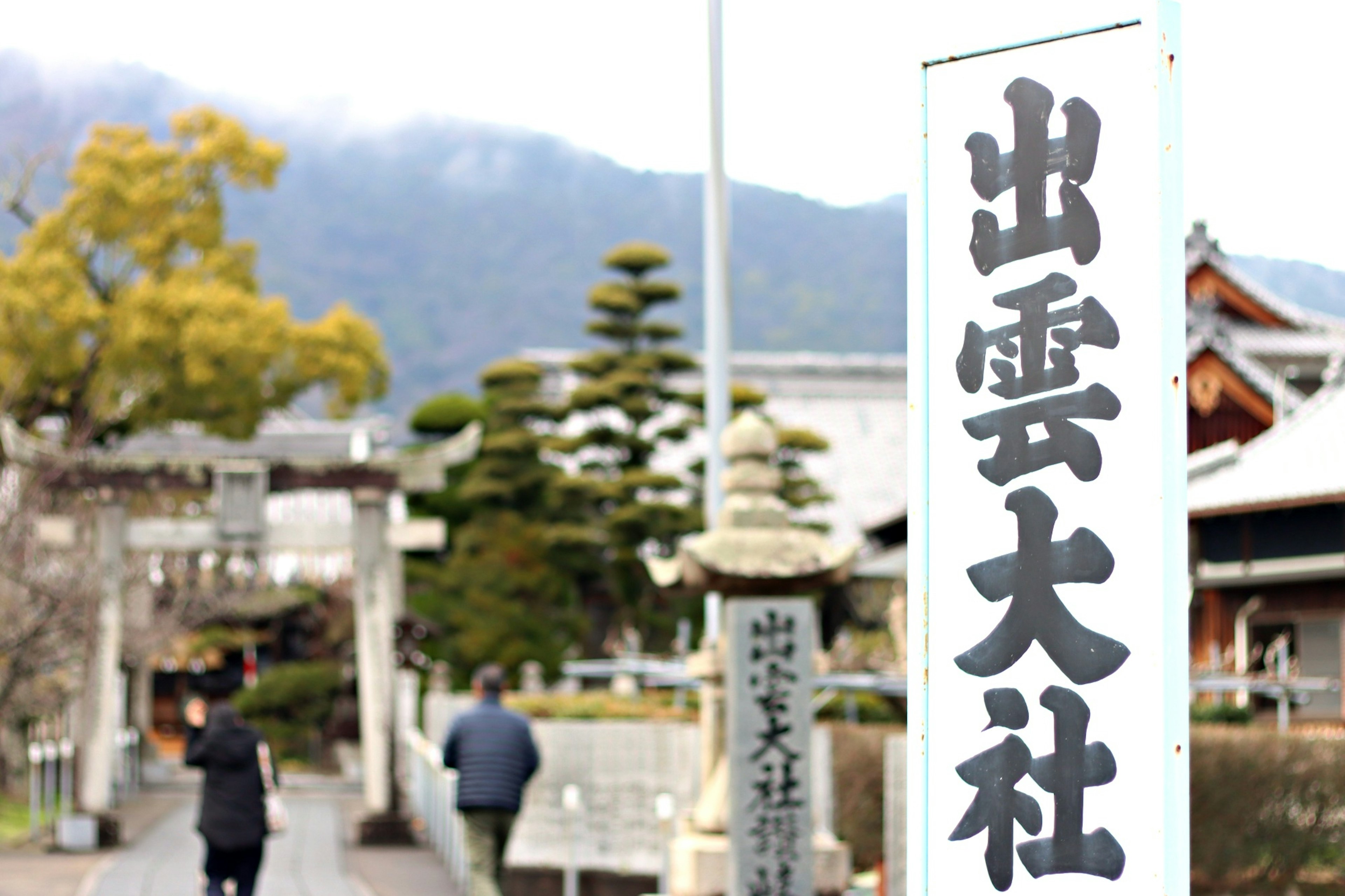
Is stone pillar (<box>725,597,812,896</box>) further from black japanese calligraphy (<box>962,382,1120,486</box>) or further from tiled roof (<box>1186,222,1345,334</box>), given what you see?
tiled roof (<box>1186,222,1345,334</box>)

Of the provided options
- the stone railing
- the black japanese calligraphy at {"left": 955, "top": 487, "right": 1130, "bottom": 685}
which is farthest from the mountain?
the black japanese calligraphy at {"left": 955, "top": 487, "right": 1130, "bottom": 685}

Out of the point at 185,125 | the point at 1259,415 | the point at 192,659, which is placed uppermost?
the point at 185,125

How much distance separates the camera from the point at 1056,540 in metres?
3.29

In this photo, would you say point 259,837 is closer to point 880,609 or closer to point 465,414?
point 880,609

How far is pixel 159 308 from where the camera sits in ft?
75.9

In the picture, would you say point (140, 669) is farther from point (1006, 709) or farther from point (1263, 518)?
point (1006, 709)

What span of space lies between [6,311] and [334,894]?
13.2m

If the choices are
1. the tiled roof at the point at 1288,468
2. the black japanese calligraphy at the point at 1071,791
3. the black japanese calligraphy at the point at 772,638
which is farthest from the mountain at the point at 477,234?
the black japanese calligraphy at the point at 1071,791

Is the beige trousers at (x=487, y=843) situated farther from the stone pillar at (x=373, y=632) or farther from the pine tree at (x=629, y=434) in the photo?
the pine tree at (x=629, y=434)

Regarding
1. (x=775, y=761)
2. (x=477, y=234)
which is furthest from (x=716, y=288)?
(x=477, y=234)

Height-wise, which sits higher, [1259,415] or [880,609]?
[1259,415]

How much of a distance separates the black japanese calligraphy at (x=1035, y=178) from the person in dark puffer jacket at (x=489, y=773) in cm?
620

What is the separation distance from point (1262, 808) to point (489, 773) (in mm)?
5076

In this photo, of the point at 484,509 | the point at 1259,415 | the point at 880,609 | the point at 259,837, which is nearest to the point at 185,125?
the point at 484,509
